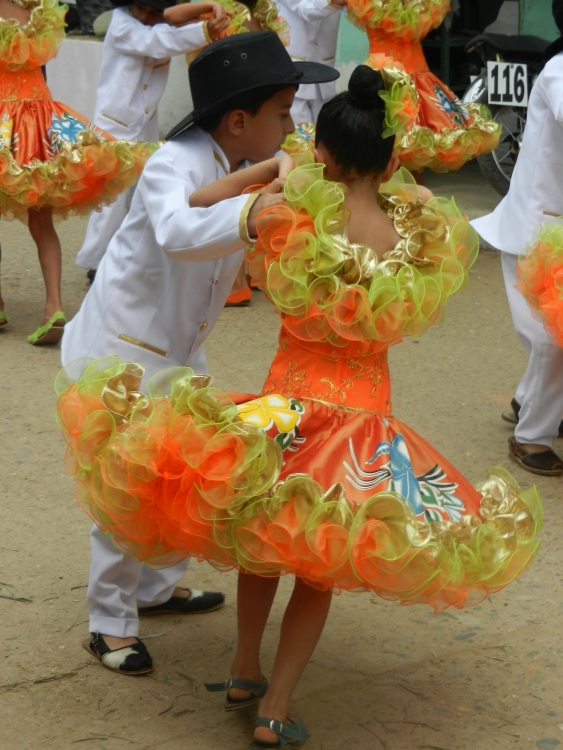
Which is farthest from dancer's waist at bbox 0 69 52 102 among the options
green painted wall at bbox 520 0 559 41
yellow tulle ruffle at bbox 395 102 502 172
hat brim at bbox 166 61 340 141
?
green painted wall at bbox 520 0 559 41

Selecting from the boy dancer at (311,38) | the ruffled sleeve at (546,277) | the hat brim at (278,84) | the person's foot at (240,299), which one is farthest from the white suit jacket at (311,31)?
the hat brim at (278,84)

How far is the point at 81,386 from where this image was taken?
2.96 meters

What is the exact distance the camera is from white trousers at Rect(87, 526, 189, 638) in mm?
3414

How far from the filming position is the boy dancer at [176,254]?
9.99 ft

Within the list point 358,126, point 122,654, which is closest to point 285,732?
point 122,654

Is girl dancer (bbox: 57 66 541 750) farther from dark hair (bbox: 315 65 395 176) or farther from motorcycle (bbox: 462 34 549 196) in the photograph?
motorcycle (bbox: 462 34 549 196)

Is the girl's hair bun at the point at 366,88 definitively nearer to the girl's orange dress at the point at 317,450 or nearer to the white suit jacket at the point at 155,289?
the girl's orange dress at the point at 317,450

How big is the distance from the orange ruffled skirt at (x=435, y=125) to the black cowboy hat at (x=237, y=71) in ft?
14.2

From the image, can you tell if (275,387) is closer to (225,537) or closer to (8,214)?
(225,537)

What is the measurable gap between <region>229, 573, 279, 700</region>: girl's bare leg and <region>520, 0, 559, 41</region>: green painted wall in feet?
26.2

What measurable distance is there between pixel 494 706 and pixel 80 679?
1.22 m

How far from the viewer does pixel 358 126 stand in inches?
116

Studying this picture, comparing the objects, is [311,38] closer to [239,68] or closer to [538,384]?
[538,384]

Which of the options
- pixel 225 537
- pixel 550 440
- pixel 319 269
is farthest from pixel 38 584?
pixel 550 440
